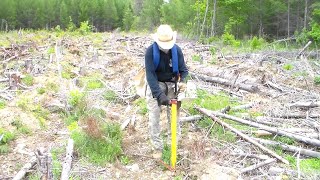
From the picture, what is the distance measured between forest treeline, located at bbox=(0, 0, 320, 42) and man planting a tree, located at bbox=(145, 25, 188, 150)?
17752mm

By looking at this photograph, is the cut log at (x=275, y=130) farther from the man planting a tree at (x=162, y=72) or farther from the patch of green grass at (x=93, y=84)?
the patch of green grass at (x=93, y=84)

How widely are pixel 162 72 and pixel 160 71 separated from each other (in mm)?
36

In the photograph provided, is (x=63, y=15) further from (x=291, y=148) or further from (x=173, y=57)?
(x=291, y=148)

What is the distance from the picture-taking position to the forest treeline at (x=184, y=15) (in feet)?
95.5

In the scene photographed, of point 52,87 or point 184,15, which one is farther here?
point 184,15

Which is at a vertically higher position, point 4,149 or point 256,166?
point 4,149

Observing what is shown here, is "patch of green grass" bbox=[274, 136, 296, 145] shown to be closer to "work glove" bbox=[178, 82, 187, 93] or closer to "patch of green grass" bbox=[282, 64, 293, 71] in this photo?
"work glove" bbox=[178, 82, 187, 93]

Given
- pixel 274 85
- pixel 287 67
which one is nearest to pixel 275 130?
pixel 274 85

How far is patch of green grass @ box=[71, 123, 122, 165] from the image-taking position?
556 cm

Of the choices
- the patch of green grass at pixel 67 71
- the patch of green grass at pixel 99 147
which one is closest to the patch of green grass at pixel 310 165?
the patch of green grass at pixel 99 147

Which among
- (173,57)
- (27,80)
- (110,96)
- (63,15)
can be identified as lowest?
(110,96)

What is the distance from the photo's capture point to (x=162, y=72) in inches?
217

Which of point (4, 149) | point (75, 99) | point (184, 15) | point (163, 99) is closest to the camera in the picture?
point (163, 99)

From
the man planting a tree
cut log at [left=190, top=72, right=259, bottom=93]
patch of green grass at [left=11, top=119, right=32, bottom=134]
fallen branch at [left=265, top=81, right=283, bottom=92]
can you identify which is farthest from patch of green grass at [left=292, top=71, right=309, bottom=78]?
patch of green grass at [left=11, top=119, right=32, bottom=134]
